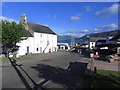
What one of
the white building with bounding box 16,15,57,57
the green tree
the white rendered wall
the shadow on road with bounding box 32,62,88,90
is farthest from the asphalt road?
the white rendered wall

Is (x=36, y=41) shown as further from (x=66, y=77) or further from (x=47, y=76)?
(x=66, y=77)

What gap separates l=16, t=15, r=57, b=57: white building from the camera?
66475 mm

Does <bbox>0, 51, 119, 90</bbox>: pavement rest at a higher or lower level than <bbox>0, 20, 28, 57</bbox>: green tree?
lower

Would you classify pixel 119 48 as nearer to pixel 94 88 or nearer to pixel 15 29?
pixel 15 29

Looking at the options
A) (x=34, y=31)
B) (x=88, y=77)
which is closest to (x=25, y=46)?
(x=34, y=31)

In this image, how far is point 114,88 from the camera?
15000mm

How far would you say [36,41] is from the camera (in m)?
75.3

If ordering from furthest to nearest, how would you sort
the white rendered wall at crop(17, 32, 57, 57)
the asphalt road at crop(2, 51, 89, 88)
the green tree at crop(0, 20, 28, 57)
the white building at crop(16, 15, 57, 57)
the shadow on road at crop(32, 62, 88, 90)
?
the white building at crop(16, 15, 57, 57) → the white rendered wall at crop(17, 32, 57, 57) → the green tree at crop(0, 20, 28, 57) → the asphalt road at crop(2, 51, 89, 88) → the shadow on road at crop(32, 62, 88, 90)

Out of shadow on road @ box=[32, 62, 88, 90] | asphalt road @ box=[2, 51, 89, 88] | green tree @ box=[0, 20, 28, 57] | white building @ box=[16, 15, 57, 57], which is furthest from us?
white building @ box=[16, 15, 57, 57]

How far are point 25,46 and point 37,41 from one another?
9561 mm

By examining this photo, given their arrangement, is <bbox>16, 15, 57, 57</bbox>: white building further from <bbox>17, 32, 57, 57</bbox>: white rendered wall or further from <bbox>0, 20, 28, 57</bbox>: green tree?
<bbox>0, 20, 28, 57</bbox>: green tree

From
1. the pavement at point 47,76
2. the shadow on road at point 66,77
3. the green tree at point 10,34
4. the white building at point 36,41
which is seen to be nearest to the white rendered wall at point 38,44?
the white building at point 36,41

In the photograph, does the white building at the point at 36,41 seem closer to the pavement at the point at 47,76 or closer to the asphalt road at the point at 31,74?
the asphalt road at the point at 31,74

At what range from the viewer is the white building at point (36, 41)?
218ft
